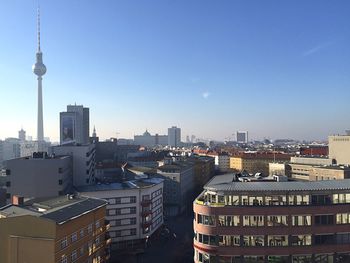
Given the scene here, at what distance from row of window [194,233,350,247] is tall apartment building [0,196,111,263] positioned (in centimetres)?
1576

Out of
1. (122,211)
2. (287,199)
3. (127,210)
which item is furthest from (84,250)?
(287,199)

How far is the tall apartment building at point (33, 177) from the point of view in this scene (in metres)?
64.8

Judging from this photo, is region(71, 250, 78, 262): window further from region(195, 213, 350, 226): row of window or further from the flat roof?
the flat roof

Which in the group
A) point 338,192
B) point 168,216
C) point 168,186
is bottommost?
point 168,216

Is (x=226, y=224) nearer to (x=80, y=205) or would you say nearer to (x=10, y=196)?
(x=80, y=205)

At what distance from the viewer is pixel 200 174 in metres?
137

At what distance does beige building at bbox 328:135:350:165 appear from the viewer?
108613 millimetres

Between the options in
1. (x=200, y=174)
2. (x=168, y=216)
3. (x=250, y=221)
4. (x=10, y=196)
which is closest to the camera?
(x=250, y=221)

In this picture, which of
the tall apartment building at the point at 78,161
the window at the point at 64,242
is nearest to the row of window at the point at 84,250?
the window at the point at 64,242

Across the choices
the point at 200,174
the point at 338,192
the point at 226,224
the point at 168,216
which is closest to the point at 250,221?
the point at 226,224

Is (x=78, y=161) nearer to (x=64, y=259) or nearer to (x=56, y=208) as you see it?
(x=56, y=208)

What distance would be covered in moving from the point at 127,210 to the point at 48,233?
29700 millimetres

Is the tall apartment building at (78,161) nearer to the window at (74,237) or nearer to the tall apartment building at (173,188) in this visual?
the tall apartment building at (173,188)

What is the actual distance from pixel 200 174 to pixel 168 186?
1362 inches
